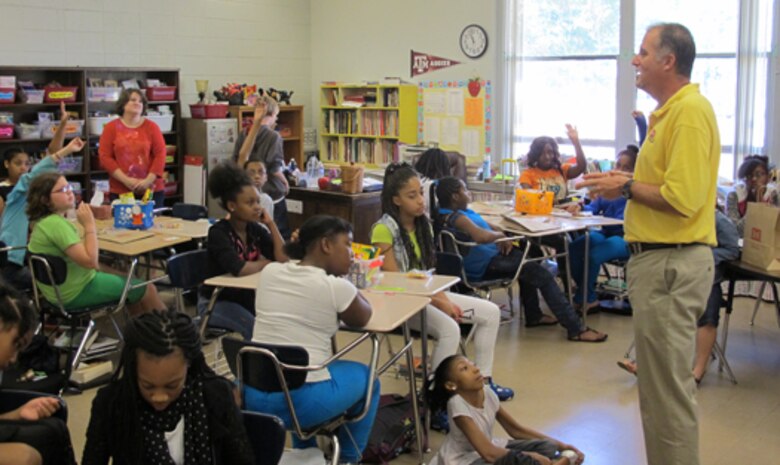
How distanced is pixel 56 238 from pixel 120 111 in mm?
2291

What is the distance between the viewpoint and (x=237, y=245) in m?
4.05

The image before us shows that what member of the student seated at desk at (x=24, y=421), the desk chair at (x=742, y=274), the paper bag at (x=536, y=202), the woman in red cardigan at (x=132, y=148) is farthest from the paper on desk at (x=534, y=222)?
the student seated at desk at (x=24, y=421)

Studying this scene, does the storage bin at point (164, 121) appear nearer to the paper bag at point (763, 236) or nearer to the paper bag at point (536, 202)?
the paper bag at point (536, 202)

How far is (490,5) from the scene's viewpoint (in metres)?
8.14

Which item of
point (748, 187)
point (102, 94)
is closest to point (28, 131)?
point (102, 94)

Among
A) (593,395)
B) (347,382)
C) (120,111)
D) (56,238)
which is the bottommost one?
(593,395)

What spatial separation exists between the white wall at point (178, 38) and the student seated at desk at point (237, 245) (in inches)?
167

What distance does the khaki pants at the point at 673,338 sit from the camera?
2922 mm

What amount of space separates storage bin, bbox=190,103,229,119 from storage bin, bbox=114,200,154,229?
336cm

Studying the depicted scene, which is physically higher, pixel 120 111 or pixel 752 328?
pixel 120 111

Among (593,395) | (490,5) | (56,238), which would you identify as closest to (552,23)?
(490,5)

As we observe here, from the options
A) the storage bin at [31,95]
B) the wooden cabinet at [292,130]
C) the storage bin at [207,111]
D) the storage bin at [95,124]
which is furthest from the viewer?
the wooden cabinet at [292,130]

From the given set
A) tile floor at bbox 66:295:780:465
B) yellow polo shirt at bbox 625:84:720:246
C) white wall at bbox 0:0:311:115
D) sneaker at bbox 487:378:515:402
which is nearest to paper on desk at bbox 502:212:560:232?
tile floor at bbox 66:295:780:465

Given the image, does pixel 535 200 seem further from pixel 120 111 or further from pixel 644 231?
pixel 120 111
